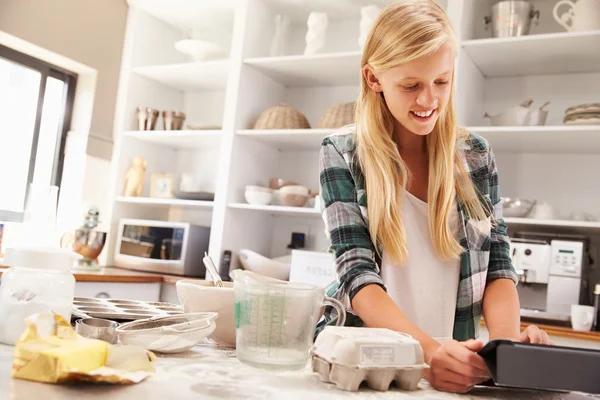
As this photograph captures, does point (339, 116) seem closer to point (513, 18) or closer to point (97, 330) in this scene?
point (513, 18)

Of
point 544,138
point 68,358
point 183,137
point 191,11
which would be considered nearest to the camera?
point 68,358

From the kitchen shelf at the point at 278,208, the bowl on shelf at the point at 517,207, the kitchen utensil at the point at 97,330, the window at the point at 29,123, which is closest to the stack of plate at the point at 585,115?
the bowl on shelf at the point at 517,207

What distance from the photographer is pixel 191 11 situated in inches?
141

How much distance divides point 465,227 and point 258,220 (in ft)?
7.26

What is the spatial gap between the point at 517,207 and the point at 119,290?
1792 millimetres

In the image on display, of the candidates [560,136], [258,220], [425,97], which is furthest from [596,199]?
[425,97]

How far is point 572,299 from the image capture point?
240 centimetres

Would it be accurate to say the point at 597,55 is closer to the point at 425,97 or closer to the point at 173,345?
the point at 425,97

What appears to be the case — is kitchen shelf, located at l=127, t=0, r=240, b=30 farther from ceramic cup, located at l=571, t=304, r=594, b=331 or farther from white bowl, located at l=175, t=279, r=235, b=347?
white bowl, located at l=175, t=279, r=235, b=347

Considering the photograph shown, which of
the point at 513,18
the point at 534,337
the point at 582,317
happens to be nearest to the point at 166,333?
the point at 534,337

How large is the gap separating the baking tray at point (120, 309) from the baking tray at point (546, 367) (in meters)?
0.48

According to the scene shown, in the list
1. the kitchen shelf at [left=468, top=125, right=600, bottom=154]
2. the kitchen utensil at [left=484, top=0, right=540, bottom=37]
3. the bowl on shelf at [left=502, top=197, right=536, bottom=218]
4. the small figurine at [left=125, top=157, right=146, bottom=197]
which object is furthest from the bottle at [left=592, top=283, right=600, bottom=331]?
the small figurine at [left=125, top=157, right=146, bottom=197]

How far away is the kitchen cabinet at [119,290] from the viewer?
2732mm

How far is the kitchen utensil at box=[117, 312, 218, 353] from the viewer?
0.82 meters
